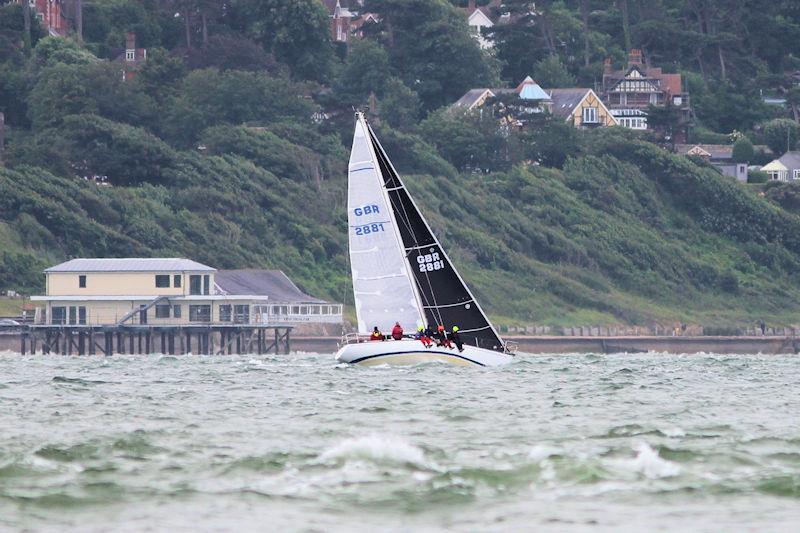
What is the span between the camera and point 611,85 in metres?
193

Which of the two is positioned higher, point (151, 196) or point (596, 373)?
point (151, 196)

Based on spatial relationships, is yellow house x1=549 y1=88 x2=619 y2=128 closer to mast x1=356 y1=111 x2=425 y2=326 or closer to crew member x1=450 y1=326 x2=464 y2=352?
mast x1=356 y1=111 x2=425 y2=326

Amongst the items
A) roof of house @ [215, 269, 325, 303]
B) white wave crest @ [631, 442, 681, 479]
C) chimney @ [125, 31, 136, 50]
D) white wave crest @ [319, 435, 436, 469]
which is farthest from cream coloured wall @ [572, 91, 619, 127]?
white wave crest @ [631, 442, 681, 479]

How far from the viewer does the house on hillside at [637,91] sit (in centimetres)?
18888

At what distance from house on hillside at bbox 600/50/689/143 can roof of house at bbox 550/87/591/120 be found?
6574 millimetres

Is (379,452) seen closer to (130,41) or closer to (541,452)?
(541,452)

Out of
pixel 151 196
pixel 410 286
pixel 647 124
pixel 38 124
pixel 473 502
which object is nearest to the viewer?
pixel 473 502

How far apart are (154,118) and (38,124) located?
10862mm

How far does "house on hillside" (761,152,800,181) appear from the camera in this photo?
589ft

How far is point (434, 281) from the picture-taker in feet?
207

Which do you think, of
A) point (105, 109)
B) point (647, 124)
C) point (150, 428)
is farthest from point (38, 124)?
point (150, 428)

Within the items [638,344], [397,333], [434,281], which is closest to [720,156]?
[638,344]

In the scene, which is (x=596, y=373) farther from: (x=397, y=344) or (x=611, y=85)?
(x=611, y=85)

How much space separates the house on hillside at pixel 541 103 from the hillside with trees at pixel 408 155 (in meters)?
2.72
